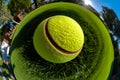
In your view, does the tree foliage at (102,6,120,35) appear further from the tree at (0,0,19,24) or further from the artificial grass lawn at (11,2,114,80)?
the tree at (0,0,19,24)

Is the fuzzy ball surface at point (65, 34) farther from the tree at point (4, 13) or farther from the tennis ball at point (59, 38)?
the tree at point (4, 13)

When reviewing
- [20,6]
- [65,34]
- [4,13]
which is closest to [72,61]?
[65,34]

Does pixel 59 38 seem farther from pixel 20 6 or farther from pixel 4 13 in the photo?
pixel 4 13

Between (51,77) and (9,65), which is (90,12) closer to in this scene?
(51,77)

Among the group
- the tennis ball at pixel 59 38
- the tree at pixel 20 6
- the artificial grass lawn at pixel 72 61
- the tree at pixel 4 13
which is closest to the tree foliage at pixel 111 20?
the artificial grass lawn at pixel 72 61

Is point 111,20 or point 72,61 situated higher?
point 111,20

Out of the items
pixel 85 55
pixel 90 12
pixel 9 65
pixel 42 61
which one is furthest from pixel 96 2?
pixel 9 65
